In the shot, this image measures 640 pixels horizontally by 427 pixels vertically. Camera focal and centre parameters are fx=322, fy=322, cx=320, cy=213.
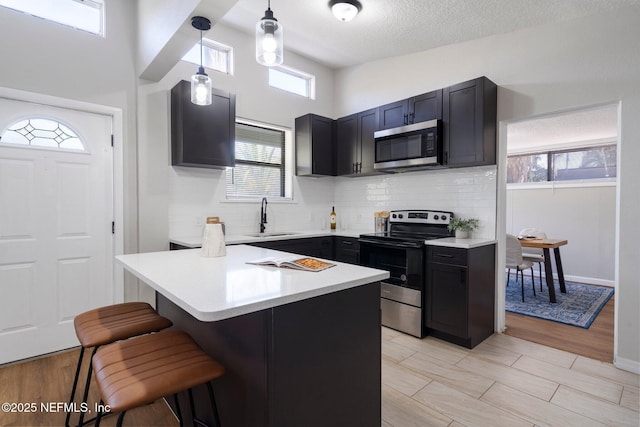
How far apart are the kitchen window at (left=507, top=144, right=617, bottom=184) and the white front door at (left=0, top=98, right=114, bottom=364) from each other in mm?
6700

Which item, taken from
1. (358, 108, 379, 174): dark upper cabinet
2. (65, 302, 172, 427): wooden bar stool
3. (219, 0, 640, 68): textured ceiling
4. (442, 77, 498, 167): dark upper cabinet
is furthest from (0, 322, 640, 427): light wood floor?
(219, 0, 640, 68): textured ceiling

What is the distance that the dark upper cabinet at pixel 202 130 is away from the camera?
304 centimetres

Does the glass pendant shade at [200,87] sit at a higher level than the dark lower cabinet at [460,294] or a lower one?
higher

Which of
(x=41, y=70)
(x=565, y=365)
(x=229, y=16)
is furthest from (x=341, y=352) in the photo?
(x=229, y=16)

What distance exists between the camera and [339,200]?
15.4 ft

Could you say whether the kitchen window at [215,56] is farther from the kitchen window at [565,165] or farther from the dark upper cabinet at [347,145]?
the kitchen window at [565,165]

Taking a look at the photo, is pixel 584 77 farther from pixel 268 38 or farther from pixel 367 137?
pixel 268 38

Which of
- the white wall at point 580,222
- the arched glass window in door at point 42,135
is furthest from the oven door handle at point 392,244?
the white wall at point 580,222

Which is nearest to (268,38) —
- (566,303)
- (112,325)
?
(112,325)

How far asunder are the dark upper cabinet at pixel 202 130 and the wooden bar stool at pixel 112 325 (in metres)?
1.65

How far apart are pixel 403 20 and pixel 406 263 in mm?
2249

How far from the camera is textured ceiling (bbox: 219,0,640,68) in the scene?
8.45ft

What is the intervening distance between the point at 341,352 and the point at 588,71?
299 centimetres

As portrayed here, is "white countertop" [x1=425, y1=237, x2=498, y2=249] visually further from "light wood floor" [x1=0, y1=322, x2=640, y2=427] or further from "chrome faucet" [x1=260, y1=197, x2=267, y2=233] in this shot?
"chrome faucet" [x1=260, y1=197, x2=267, y2=233]
